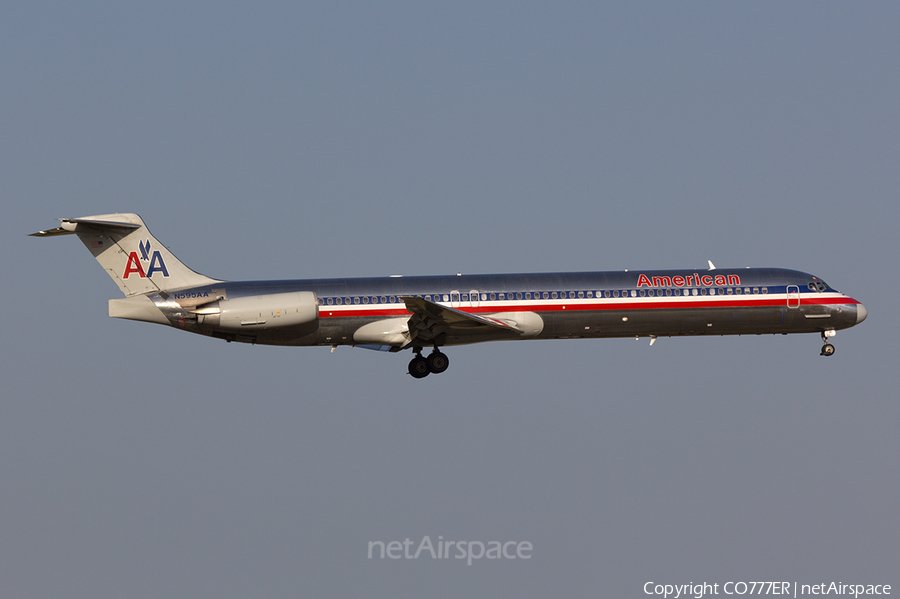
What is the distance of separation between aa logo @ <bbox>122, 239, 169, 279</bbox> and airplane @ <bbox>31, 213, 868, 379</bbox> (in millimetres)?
32

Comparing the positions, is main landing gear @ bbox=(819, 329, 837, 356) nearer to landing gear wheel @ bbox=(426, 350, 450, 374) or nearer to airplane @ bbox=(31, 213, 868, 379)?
airplane @ bbox=(31, 213, 868, 379)

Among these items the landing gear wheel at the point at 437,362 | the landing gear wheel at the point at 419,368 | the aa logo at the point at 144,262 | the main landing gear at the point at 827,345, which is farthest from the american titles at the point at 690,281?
the aa logo at the point at 144,262

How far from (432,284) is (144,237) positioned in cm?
926

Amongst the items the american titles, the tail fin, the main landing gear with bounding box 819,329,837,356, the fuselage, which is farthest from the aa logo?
the main landing gear with bounding box 819,329,837,356

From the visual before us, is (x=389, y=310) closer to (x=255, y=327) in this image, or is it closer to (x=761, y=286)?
(x=255, y=327)

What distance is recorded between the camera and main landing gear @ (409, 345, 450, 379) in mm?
37844

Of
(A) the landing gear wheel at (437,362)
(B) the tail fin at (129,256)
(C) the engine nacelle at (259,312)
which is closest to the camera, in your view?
(C) the engine nacelle at (259,312)

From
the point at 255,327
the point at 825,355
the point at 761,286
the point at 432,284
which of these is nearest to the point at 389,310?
the point at 432,284

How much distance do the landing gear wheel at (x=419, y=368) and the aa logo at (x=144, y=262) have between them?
8397 mm

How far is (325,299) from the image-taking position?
3619 centimetres

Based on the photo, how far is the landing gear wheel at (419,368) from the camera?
37.9 m

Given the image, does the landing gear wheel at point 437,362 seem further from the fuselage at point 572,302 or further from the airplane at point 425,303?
the fuselage at point 572,302

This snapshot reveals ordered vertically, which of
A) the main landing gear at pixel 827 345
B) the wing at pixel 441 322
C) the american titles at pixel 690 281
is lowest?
the main landing gear at pixel 827 345

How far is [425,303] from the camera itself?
114 ft
